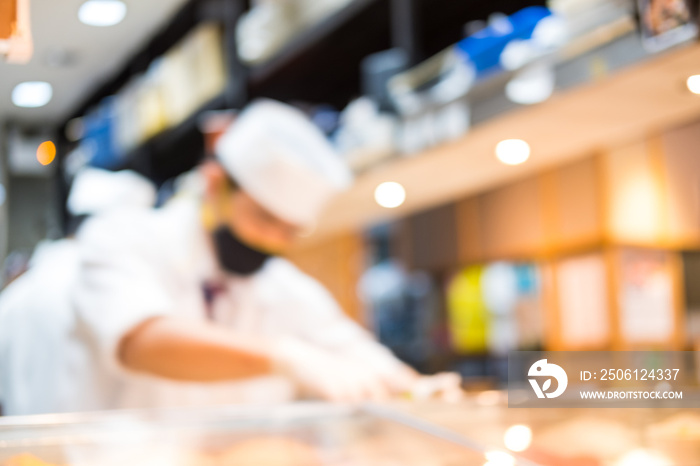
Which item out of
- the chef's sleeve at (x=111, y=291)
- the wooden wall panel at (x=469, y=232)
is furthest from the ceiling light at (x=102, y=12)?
the wooden wall panel at (x=469, y=232)

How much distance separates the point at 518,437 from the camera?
72 cm

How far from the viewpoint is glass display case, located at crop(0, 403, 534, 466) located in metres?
0.65

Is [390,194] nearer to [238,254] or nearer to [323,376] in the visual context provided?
[238,254]

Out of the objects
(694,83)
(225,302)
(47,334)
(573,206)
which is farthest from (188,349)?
(573,206)

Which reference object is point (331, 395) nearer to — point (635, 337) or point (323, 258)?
point (323, 258)

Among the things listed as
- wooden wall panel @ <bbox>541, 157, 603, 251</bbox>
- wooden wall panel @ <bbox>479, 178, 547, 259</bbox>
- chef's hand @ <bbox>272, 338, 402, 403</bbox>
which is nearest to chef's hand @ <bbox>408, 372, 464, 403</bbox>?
chef's hand @ <bbox>272, 338, 402, 403</bbox>

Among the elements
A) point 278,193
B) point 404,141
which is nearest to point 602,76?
point 404,141

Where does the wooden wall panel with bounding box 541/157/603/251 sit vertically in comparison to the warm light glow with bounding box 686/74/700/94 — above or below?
above

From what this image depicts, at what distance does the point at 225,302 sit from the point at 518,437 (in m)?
1.10

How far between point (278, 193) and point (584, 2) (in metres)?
0.76

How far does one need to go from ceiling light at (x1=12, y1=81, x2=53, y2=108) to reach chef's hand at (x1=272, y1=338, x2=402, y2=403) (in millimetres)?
572

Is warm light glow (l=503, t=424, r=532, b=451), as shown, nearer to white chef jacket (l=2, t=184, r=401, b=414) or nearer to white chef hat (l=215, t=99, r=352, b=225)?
white chef jacket (l=2, t=184, r=401, b=414)

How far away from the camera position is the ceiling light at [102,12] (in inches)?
37.3

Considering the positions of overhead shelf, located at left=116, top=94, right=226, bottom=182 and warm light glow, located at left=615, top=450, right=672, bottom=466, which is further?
overhead shelf, located at left=116, top=94, right=226, bottom=182
